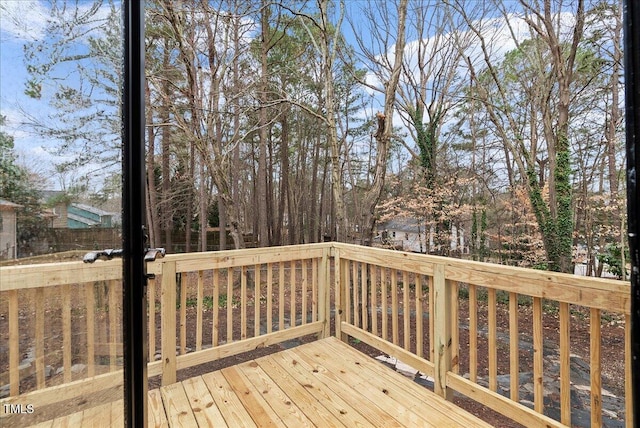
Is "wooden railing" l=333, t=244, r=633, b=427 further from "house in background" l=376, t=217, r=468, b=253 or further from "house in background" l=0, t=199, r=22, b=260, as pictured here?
"house in background" l=376, t=217, r=468, b=253

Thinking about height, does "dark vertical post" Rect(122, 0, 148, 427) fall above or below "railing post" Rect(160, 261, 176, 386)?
above

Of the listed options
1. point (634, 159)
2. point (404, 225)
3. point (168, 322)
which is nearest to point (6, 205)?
point (634, 159)

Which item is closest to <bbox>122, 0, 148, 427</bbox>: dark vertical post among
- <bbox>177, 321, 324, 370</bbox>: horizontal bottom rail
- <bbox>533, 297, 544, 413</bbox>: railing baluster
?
<bbox>177, 321, 324, 370</bbox>: horizontal bottom rail

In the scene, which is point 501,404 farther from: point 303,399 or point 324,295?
point 324,295

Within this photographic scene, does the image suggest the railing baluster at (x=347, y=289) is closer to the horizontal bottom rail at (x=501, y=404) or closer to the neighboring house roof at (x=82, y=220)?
the horizontal bottom rail at (x=501, y=404)

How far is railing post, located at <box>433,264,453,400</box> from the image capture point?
1852 mm

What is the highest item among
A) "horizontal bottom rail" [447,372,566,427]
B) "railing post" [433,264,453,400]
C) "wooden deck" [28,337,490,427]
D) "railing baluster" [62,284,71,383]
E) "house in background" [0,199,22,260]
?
"house in background" [0,199,22,260]

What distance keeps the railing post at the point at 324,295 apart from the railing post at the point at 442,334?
41.8 inches

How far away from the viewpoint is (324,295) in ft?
8.94

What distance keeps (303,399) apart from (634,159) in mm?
1835

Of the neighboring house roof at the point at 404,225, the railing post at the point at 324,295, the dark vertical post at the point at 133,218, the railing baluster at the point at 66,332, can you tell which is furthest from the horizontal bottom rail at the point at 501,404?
the neighboring house roof at the point at 404,225

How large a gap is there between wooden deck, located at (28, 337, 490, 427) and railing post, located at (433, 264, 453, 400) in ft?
0.30

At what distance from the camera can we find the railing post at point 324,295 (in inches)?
107

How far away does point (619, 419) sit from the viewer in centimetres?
275
